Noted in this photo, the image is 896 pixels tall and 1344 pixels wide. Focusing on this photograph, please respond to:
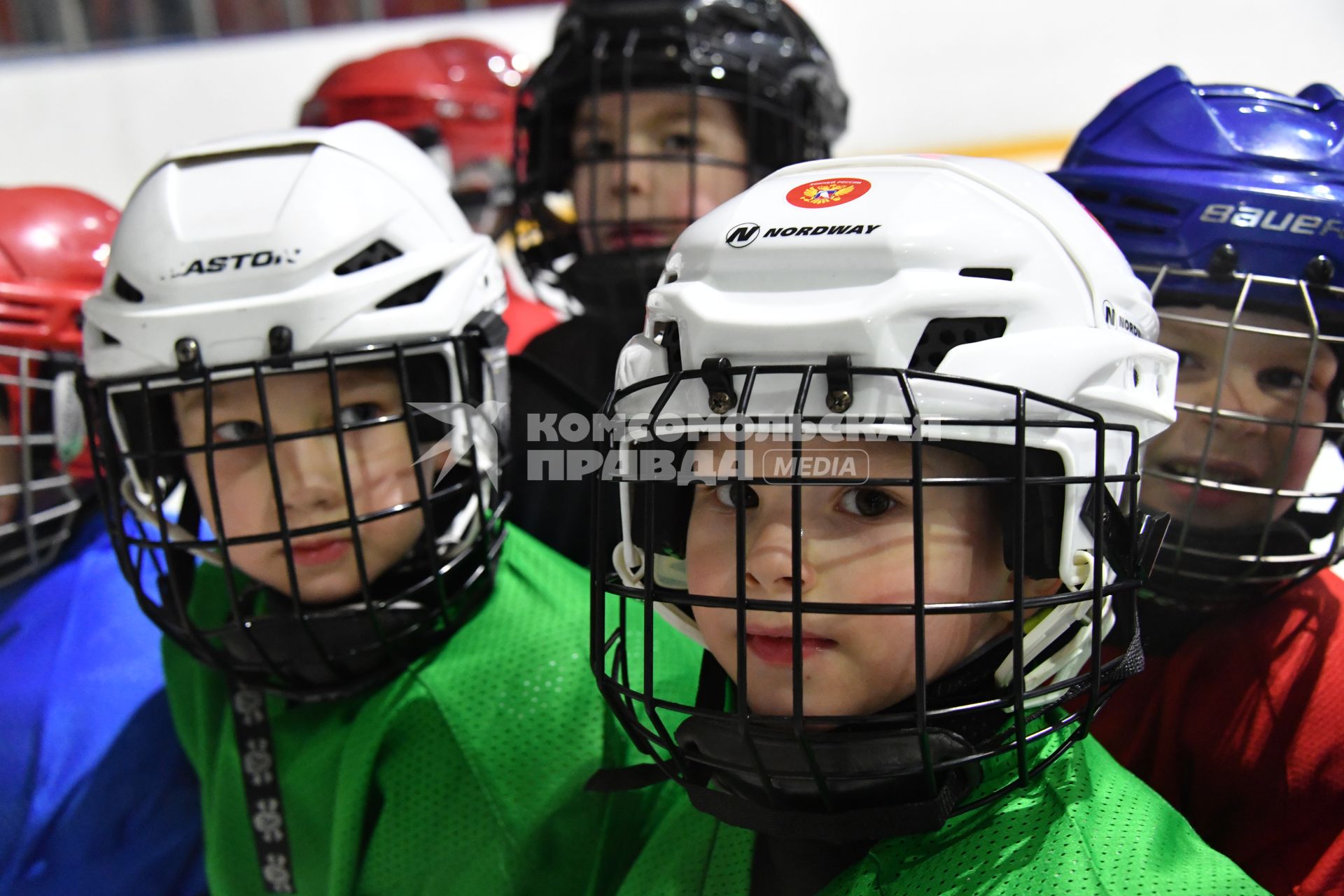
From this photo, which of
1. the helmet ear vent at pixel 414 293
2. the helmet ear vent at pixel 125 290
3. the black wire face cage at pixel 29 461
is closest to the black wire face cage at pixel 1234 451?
the helmet ear vent at pixel 414 293

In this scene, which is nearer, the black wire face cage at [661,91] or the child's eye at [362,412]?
the child's eye at [362,412]

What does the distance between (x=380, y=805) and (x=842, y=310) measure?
2.06 ft

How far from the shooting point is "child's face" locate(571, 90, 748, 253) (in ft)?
4.29

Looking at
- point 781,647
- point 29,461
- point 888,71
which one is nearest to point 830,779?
point 781,647

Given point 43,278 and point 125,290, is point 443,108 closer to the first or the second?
point 43,278

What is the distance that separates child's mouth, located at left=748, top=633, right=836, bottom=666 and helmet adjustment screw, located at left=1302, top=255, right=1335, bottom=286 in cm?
50

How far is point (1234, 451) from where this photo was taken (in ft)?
2.94

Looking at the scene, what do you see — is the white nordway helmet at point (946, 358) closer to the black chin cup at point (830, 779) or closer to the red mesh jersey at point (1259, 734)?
the black chin cup at point (830, 779)

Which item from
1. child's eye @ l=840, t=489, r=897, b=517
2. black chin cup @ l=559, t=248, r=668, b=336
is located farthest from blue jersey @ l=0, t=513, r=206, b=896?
child's eye @ l=840, t=489, r=897, b=517

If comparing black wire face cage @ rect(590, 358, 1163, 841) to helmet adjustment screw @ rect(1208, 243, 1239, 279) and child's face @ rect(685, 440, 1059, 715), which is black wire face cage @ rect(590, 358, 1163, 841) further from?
helmet adjustment screw @ rect(1208, 243, 1239, 279)

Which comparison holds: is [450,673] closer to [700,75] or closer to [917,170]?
[917,170]

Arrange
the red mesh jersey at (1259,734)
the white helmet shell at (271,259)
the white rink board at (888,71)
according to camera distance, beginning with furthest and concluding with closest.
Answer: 1. the white rink board at (888,71)
2. the white helmet shell at (271,259)
3. the red mesh jersey at (1259,734)

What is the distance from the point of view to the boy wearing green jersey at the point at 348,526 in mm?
891

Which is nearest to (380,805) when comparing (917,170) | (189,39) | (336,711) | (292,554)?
(336,711)
